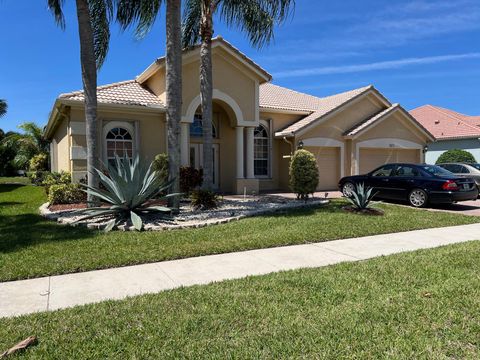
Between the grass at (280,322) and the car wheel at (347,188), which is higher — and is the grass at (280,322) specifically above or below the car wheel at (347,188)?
below

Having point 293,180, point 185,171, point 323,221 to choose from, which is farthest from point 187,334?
point 185,171

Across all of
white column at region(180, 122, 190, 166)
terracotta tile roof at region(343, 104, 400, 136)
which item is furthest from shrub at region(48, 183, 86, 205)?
terracotta tile roof at region(343, 104, 400, 136)

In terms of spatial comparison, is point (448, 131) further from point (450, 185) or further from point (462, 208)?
point (450, 185)

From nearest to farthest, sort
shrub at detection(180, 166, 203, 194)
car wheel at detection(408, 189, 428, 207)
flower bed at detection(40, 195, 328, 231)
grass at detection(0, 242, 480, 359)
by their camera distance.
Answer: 1. grass at detection(0, 242, 480, 359)
2. flower bed at detection(40, 195, 328, 231)
3. car wheel at detection(408, 189, 428, 207)
4. shrub at detection(180, 166, 203, 194)

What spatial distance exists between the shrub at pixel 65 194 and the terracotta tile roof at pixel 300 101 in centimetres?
977

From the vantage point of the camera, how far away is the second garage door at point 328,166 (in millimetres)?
19672

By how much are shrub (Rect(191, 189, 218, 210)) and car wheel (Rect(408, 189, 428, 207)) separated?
7124 mm

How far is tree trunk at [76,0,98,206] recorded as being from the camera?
1081 centimetres

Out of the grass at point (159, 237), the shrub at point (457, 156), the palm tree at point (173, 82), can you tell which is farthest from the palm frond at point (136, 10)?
the shrub at point (457, 156)

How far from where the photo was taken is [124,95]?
15211 mm

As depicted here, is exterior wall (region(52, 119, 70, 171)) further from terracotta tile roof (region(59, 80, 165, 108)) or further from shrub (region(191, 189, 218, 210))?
shrub (region(191, 189, 218, 210))

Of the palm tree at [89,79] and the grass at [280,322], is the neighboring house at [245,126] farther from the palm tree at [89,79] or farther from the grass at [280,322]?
the grass at [280,322]

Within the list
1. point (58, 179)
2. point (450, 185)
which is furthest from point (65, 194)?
point (450, 185)

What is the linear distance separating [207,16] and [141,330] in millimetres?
11446
